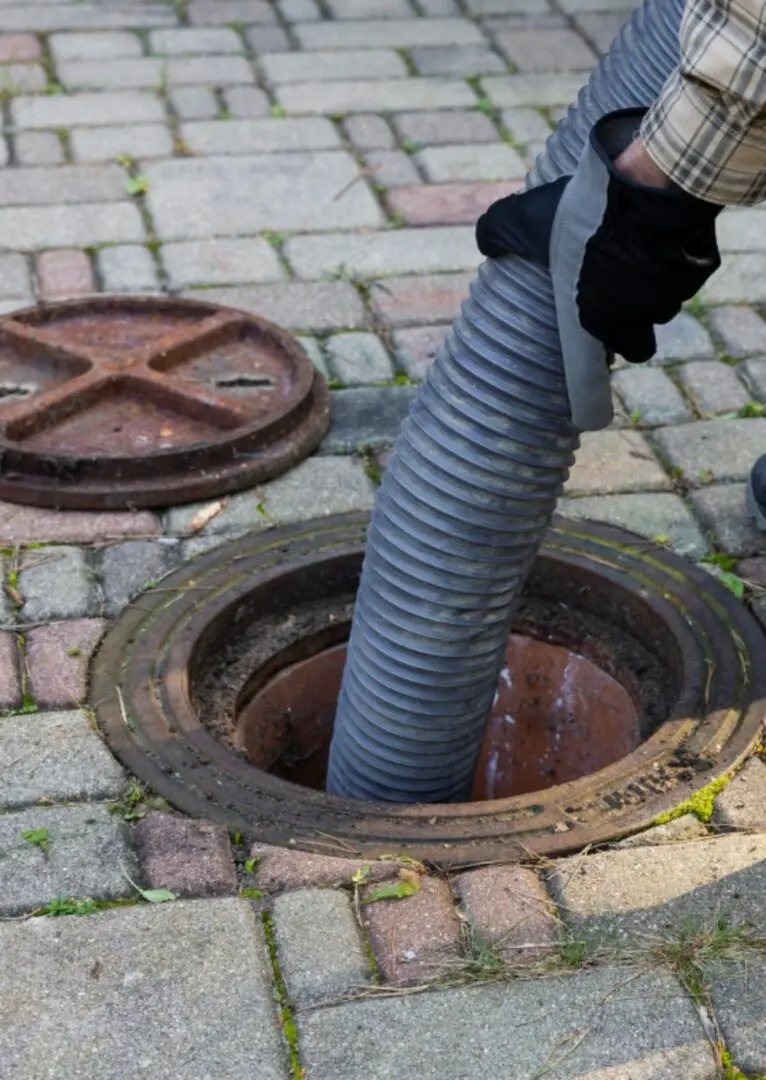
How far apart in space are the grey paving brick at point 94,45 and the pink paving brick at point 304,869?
13.9 feet

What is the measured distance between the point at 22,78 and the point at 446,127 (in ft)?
5.17

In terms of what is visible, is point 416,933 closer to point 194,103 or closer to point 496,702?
point 496,702

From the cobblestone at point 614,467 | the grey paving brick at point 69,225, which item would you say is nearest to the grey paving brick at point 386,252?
the grey paving brick at point 69,225

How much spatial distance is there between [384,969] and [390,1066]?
19 centimetres

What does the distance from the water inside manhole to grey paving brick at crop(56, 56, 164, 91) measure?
3.14 meters

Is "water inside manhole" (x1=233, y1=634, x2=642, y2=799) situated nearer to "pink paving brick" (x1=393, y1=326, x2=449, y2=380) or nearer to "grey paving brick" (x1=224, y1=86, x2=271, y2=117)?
"pink paving brick" (x1=393, y1=326, x2=449, y2=380)

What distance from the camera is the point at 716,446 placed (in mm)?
3928

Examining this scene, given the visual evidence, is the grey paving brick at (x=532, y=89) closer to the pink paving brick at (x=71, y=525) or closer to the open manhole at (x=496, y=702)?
the open manhole at (x=496, y=702)

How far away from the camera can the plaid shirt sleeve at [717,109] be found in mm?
1827

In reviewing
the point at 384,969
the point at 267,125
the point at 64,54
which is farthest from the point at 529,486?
the point at 64,54

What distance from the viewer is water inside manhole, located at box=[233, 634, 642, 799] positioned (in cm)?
340

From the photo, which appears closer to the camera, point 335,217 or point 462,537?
point 462,537

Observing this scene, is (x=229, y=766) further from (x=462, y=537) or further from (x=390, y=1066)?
(x=390, y=1066)

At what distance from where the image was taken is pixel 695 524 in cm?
363
